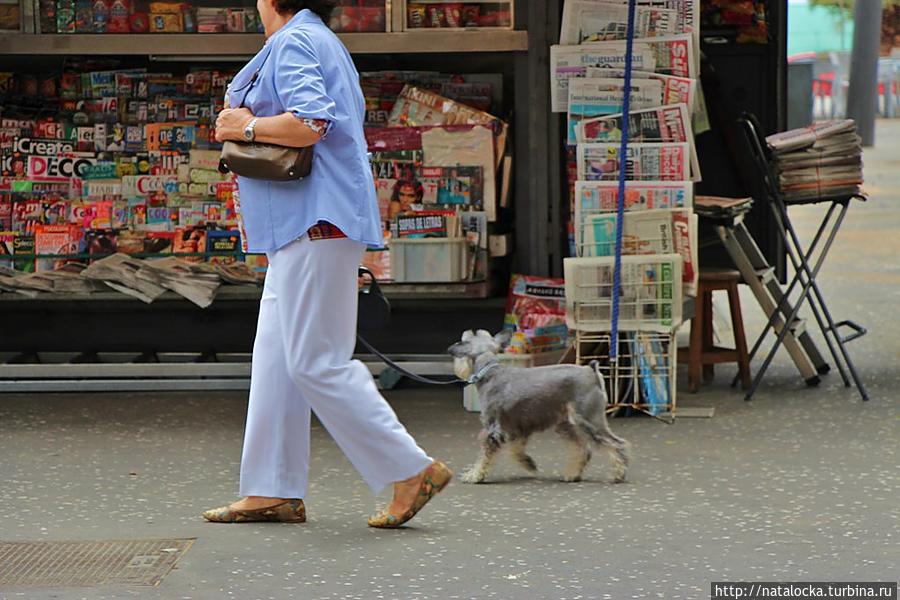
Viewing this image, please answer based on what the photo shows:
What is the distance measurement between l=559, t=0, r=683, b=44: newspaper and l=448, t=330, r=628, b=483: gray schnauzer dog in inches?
70.1

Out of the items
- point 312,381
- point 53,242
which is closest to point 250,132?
point 312,381

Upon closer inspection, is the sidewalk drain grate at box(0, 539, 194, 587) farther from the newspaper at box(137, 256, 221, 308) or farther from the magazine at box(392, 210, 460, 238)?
the magazine at box(392, 210, 460, 238)

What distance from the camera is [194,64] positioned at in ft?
24.6

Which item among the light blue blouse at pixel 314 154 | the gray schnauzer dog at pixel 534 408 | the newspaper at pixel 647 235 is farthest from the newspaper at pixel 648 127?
the light blue blouse at pixel 314 154

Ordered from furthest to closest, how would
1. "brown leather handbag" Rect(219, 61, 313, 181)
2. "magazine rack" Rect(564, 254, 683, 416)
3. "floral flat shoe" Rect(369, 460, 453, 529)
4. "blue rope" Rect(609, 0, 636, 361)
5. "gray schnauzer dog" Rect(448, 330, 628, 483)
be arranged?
1. "magazine rack" Rect(564, 254, 683, 416)
2. "blue rope" Rect(609, 0, 636, 361)
3. "gray schnauzer dog" Rect(448, 330, 628, 483)
4. "floral flat shoe" Rect(369, 460, 453, 529)
5. "brown leather handbag" Rect(219, 61, 313, 181)

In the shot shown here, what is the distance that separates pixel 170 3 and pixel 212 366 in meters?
1.70

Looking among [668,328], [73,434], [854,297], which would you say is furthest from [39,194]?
[854,297]

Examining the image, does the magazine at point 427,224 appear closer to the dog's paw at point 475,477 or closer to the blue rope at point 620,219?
the blue rope at point 620,219

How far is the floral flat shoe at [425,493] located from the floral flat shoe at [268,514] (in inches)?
11.0

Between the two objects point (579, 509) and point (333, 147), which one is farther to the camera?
point (579, 509)

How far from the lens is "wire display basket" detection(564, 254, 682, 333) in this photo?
20.7 feet

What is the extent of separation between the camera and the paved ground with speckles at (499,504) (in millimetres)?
4273

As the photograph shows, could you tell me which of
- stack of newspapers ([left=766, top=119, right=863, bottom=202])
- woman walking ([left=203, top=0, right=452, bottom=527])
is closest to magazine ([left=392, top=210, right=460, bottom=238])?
stack of newspapers ([left=766, top=119, right=863, bottom=202])

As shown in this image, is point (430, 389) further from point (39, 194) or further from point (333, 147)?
point (333, 147)
